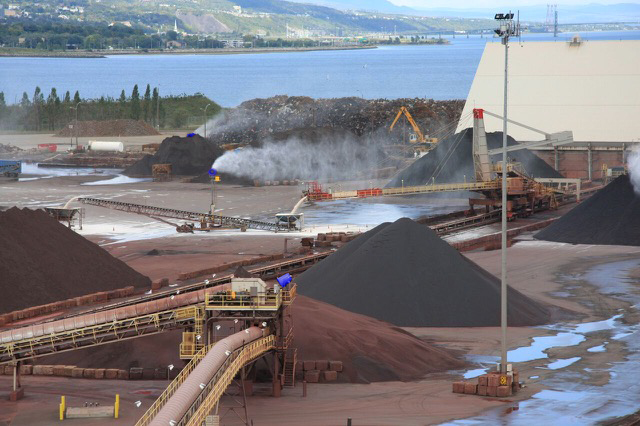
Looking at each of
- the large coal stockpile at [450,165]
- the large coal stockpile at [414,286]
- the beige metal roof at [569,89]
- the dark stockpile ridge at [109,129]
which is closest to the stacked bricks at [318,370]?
the large coal stockpile at [414,286]

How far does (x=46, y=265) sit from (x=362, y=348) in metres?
19.1

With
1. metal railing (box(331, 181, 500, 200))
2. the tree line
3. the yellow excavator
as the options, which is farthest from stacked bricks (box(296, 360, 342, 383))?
the tree line

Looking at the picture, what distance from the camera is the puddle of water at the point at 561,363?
47281mm

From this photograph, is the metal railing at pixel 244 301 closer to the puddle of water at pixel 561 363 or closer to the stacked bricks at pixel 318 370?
the stacked bricks at pixel 318 370

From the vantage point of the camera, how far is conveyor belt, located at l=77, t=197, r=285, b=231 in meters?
86.4

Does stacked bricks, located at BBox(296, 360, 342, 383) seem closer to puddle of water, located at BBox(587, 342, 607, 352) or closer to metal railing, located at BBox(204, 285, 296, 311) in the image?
metal railing, located at BBox(204, 285, 296, 311)

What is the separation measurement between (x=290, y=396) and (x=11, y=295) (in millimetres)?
18368

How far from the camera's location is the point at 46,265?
58.3 meters

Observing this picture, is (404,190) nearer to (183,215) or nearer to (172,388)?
(183,215)

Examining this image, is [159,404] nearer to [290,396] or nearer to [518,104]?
[290,396]

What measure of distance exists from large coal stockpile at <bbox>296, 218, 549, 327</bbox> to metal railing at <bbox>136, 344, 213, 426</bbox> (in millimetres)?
14270

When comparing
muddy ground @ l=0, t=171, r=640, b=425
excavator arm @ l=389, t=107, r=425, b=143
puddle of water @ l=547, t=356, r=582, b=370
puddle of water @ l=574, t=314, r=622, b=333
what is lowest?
puddle of water @ l=574, t=314, r=622, b=333

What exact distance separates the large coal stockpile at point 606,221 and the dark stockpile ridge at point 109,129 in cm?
9529

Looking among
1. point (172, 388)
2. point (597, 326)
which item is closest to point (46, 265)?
point (172, 388)
